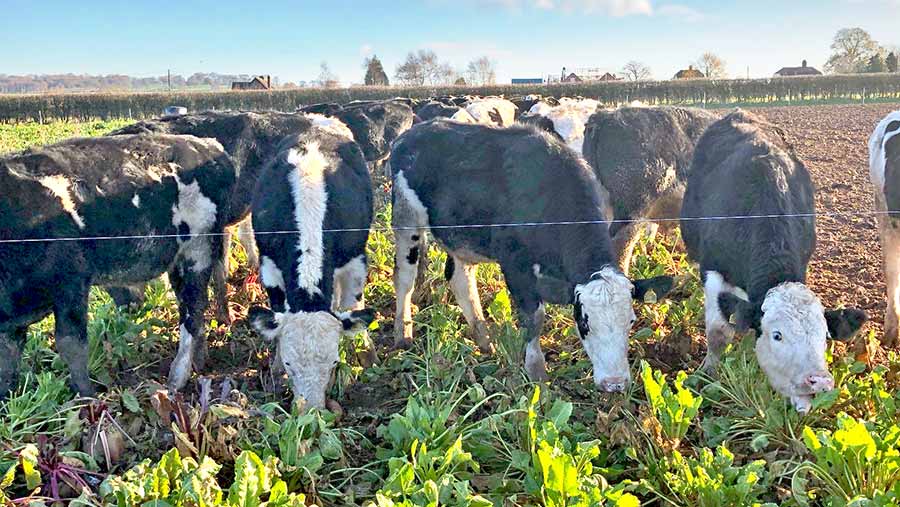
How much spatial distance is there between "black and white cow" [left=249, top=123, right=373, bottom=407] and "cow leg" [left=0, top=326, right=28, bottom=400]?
181 centimetres

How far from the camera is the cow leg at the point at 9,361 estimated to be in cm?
542

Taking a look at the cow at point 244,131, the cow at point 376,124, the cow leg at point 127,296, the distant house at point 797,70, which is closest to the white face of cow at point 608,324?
the cow at point 244,131

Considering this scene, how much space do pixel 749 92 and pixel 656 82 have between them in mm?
6352

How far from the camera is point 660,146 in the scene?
810cm

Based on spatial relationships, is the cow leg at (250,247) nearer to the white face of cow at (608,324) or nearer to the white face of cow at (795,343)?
the white face of cow at (608,324)

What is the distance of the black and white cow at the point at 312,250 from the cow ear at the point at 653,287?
6.26ft

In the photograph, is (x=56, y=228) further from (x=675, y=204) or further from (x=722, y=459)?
(x=675, y=204)

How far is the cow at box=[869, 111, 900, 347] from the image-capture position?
6.64 m

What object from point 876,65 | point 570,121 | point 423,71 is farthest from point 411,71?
point 570,121

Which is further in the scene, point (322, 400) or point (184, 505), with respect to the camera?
point (322, 400)

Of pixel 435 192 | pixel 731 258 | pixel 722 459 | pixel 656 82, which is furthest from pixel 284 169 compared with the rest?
pixel 656 82

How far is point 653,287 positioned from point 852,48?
8675cm

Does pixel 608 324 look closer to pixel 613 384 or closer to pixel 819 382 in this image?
pixel 613 384

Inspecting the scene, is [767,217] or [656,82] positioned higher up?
[656,82]
